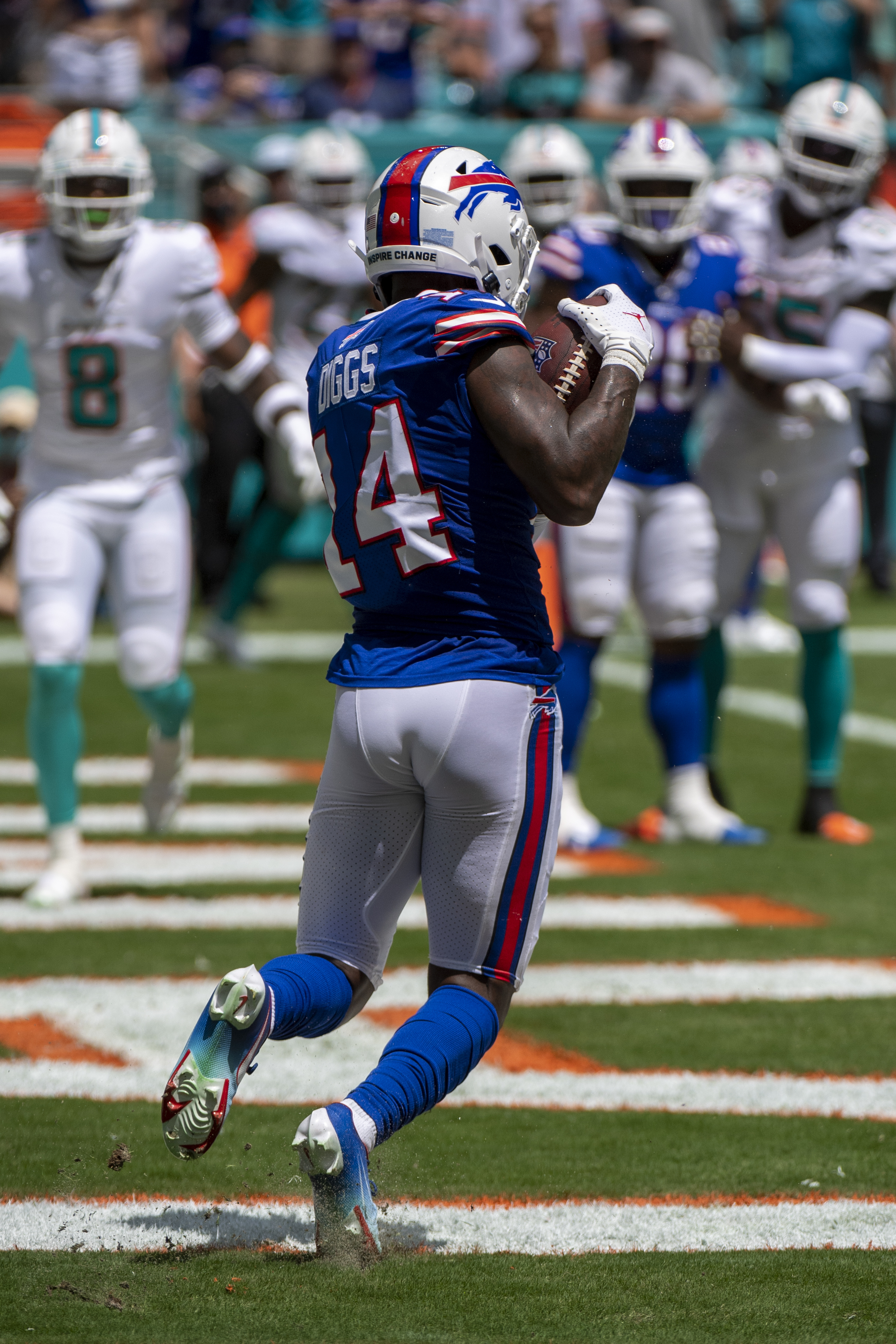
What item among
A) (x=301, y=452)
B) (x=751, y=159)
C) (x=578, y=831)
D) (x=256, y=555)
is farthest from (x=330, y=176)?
(x=301, y=452)

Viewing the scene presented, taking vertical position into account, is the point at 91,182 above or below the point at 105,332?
above

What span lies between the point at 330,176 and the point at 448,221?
7.81 meters

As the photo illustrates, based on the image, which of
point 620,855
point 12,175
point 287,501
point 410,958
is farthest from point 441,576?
point 12,175

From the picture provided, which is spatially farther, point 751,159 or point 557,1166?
point 751,159

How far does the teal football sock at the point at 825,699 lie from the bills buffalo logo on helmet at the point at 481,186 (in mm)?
3952

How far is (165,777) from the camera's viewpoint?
6656mm

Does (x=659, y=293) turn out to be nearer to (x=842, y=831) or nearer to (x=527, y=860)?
(x=842, y=831)

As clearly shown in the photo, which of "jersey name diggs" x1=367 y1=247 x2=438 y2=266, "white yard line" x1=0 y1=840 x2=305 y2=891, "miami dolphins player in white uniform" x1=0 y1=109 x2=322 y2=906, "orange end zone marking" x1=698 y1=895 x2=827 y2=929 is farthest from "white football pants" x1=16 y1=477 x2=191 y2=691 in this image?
"jersey name diggs" x1=367 y1=247 x2=438 y2=266

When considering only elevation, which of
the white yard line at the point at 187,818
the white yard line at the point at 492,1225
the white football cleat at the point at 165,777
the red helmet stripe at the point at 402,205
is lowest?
the white yard line at the point at 187,818

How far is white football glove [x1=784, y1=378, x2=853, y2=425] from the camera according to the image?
6461 mm

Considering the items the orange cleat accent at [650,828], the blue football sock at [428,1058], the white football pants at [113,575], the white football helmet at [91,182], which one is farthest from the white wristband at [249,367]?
the blue football sock at [428,1058]

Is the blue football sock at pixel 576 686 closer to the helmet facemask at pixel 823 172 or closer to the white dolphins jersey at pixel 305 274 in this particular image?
the helmet facemask at pixel 823 172

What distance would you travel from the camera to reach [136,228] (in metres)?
5.79

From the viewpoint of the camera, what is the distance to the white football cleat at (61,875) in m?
5.80
